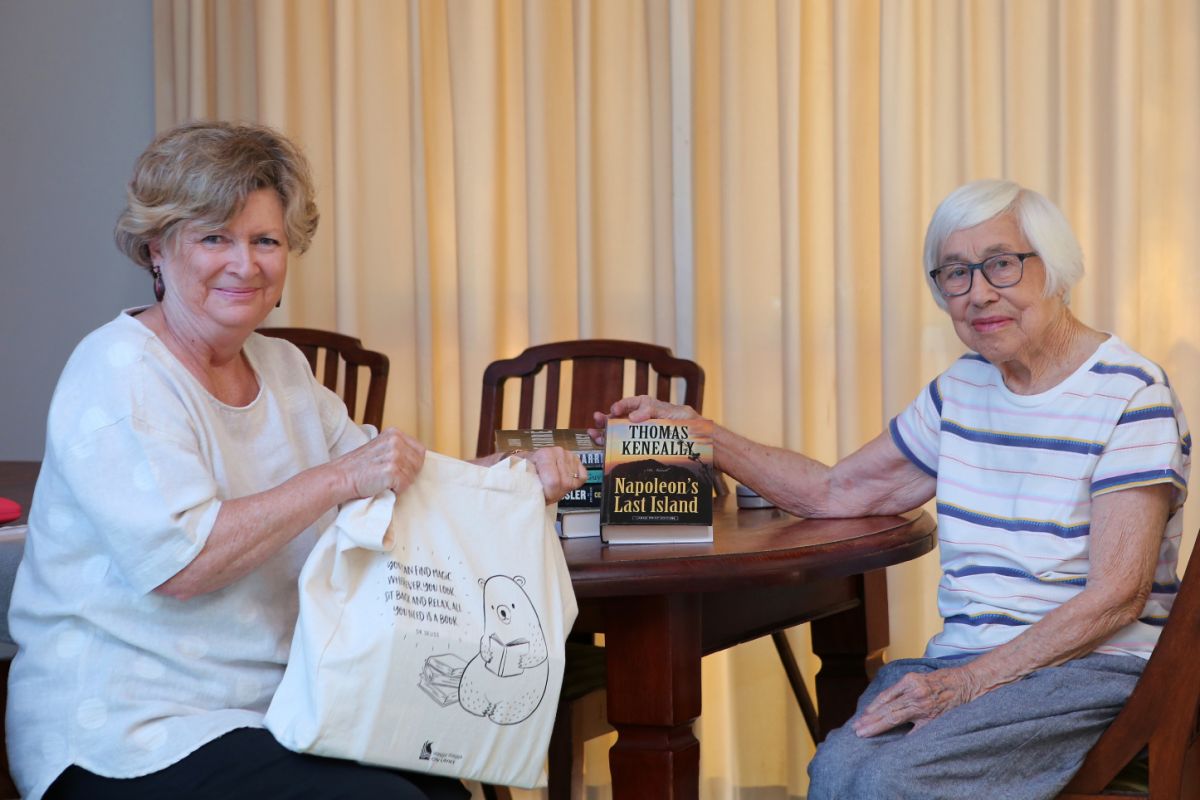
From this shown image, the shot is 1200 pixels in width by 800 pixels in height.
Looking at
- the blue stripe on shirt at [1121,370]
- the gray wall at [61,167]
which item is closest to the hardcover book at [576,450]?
the blue stripe on shirt at [1121,370]

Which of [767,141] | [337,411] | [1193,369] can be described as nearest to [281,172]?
[337,411]

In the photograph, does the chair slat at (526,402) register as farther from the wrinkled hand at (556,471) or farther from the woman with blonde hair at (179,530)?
the woman with blonde hair at (179,530)

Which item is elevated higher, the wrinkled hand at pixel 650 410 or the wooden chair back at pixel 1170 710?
the wrinkled hand at pixel 650 410

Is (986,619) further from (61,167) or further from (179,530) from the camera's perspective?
(61,167)

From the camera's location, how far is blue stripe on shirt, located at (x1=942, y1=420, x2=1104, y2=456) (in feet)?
5.55

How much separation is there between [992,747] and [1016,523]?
35 centimetres

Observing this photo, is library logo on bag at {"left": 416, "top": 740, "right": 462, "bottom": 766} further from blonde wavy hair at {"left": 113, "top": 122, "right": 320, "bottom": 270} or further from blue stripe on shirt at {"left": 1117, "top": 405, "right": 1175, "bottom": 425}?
blue stripe on shirt at {"left": 1117, "top": 405, "right": 1175, "bottom": 425}

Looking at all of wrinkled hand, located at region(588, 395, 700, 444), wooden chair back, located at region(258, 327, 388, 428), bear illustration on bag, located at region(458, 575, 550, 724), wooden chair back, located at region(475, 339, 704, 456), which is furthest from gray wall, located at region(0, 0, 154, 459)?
bear illustration on bag, located at region(458, 575, 550, 724)

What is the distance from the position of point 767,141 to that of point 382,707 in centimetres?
202

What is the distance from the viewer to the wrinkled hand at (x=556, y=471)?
166 cm

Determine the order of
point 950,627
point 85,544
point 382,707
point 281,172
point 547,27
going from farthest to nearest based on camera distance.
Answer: point 547,27
point 950,627
point 281,172
point 85,544
point 382,707

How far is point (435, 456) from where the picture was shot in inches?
59.3

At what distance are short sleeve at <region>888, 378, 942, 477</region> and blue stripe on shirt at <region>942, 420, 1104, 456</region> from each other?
0.05 m

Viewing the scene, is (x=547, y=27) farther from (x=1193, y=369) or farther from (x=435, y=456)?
(x=435, y=456)
